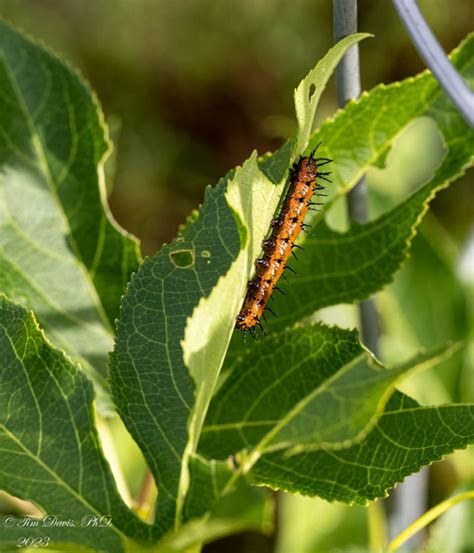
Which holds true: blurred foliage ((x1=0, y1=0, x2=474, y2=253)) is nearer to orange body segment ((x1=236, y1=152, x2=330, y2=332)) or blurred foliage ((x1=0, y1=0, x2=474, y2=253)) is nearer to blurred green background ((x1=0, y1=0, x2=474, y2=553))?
blurred green background ((x1=0, y1=0, x2=474, y2=553))

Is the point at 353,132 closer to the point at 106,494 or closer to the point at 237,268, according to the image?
the point at 237,268

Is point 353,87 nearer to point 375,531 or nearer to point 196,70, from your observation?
point 375,531

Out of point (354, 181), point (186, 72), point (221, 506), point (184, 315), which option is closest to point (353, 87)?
point (354, 181)

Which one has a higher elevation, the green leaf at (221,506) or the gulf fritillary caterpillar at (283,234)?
the gulf fritillary caterpillar at (283,234)

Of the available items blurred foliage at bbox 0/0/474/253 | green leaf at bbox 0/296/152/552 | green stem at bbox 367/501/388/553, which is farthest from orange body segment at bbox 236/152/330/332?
blurred foliage at bbox 0/0/474/253

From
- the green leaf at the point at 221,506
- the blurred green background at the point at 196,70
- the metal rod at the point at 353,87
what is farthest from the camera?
the blurred green background at the point at 196,70

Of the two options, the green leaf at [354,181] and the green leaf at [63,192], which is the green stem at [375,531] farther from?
the green leaf at [63,192]

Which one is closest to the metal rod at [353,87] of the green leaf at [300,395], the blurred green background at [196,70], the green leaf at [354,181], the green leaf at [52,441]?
the green leaf at [354,181]
